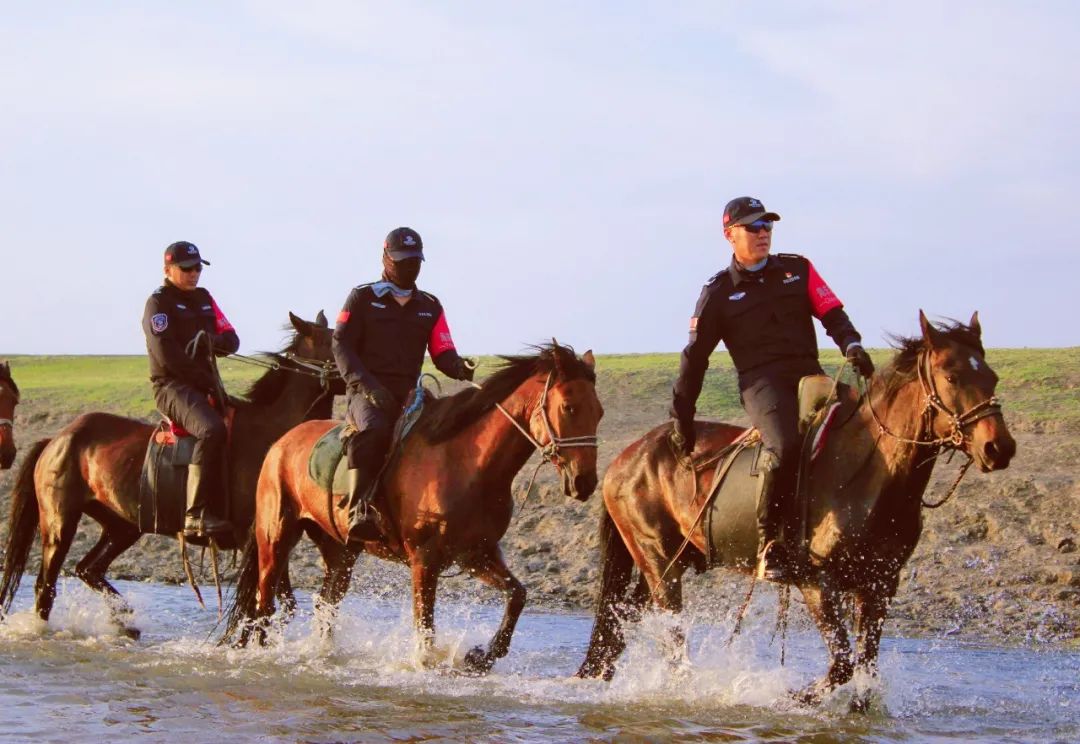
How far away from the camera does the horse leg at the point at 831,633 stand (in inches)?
319

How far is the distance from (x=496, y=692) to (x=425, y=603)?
722 millimetres

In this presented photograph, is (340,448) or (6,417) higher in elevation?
(6,417)

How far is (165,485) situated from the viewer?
11438 millimetres

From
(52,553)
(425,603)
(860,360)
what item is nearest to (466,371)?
(425,603)

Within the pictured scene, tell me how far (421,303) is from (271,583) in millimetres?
2255

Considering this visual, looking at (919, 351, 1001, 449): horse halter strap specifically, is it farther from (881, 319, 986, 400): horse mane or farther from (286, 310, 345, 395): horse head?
(286, 310, 345, 395): horse head

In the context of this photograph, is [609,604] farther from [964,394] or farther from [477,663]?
[964,394]

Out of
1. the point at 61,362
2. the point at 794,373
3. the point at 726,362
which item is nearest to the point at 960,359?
the point at 794,373

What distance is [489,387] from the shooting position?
31.0 feet

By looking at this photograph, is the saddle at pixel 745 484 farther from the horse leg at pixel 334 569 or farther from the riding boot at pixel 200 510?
the riding boot at pixel 200 510

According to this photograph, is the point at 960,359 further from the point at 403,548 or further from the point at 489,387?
the point at 403,548

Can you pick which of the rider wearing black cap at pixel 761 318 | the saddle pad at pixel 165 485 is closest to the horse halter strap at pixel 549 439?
the rider wearing black cap at pixel 761 318

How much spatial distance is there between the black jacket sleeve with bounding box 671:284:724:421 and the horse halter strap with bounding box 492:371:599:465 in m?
0.57

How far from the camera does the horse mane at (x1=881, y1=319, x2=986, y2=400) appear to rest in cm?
784
